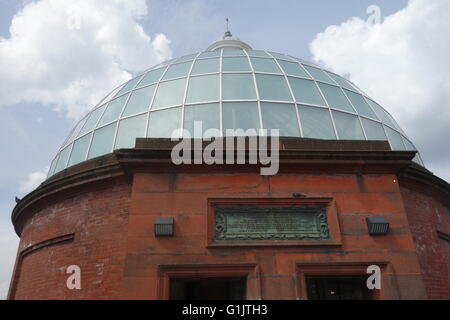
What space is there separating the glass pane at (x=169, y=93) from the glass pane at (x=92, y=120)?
6.96 feet

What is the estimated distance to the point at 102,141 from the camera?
8977 millimetres

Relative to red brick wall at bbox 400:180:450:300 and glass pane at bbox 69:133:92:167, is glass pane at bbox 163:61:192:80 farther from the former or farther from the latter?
red brick wall at bbox 400:180:450:300

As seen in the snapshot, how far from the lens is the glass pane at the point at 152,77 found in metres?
10.5

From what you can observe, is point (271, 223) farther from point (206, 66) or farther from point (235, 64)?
point (206, 66)

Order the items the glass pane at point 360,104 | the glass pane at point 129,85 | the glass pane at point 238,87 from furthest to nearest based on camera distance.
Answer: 1. the glass pane at point 129,85
2. the glass pane at point 360,104
3. the glass pane at point 238,87

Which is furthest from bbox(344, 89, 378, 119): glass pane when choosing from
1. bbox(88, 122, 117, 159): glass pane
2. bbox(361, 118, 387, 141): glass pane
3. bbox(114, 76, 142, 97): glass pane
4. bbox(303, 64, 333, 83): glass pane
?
bbox(88, 122, 117, 159): glass pane

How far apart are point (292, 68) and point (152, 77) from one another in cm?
437

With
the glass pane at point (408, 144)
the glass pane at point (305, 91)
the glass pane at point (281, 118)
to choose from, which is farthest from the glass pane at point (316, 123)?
the glass pane at point (408, 144)

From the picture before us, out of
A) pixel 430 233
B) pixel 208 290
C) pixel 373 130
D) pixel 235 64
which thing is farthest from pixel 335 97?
pixel 208 290

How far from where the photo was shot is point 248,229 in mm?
5785

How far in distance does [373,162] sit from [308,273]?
239 centimetres

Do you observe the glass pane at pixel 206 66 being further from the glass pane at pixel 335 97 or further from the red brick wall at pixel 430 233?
the red brick wall at pixel 430 233
